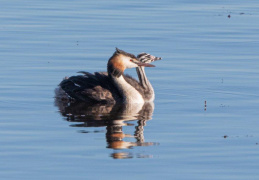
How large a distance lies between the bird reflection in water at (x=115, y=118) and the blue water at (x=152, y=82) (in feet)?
0.32

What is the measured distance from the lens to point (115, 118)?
13711 mm

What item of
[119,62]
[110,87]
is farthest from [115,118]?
[119,62]

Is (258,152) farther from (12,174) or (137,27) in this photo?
(137,27)

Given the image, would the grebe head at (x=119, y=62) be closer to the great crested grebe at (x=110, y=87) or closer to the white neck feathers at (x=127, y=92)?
the great crested grebe at (x=110, y=87)

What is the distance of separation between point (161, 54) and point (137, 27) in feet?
13.7

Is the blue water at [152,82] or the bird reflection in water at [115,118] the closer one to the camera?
the blue water at [152,82]

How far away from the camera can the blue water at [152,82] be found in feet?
34.7

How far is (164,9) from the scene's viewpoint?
2722cm

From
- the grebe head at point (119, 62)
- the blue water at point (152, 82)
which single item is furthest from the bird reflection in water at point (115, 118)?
the grebe head at point (119, 62)

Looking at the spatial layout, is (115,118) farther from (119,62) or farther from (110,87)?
(119,62)

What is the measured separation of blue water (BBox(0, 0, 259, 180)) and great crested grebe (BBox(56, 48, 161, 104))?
31cm

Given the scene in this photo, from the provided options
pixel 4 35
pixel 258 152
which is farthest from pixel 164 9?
pixel 258 152

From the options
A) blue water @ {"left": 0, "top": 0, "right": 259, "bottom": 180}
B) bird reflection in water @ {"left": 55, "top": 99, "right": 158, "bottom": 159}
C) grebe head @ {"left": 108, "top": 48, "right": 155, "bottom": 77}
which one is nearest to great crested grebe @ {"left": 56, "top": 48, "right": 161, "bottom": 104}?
grebe head @ {"left": 108, "top": 48, "right": 155, "bottom": 77}

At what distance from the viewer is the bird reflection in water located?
11.7m
